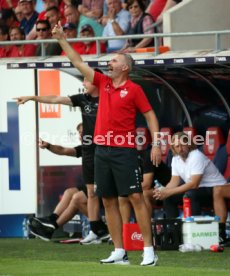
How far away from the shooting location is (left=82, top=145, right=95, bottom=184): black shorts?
1584 cm

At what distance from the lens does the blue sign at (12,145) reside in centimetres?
1764

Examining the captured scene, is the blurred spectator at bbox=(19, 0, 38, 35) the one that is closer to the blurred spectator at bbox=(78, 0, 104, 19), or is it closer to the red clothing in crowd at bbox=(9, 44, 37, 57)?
the blurred spectator at bbox=(78, 0, 104, 19)

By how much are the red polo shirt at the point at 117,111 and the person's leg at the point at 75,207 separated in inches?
174

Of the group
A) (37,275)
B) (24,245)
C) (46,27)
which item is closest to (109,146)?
(37,275)

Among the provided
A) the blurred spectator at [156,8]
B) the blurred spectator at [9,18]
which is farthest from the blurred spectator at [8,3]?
the blurred spectator at [156,8]

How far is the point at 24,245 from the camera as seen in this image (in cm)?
1622

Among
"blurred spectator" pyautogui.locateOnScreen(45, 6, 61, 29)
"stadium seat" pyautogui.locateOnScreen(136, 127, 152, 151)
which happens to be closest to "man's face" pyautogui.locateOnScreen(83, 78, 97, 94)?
"stadium seat" pyautogui.locateOnScreen(136, 127, 152, 151)

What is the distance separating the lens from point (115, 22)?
61.3 feet

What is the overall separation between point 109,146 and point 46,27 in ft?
22.2

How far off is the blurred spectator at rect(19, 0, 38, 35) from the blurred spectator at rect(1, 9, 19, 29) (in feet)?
0.45

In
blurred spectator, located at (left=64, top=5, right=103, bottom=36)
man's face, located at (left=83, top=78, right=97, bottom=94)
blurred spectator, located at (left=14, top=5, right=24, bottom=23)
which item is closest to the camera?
man's face, located at (left=83, top=78, right=97, bottom=94)

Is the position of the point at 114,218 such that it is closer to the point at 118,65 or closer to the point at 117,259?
the point at 117,259

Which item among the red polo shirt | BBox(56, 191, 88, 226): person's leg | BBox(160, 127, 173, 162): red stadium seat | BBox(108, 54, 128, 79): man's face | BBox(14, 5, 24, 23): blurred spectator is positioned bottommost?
BBox(56, 191, 88, 226): person's leg

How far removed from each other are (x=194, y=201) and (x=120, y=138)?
3.62 meters
